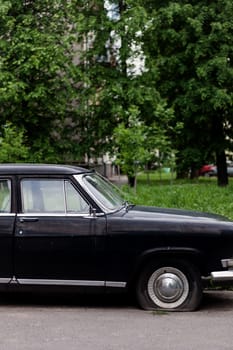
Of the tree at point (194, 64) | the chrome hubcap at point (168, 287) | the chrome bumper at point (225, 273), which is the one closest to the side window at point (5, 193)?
the chrome hubcap at point (168, 287)

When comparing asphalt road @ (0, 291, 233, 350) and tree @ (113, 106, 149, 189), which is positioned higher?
tree @ (113, 106, 149, 189)

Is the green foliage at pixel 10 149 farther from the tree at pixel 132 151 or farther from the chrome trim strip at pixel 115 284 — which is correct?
the chrome trim strip at pixel 115 284

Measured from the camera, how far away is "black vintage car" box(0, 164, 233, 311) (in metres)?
6.08

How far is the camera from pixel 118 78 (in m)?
23.5

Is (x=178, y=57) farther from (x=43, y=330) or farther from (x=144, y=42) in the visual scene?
(x=43, y=330)

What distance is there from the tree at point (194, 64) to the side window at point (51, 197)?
58.8 feet

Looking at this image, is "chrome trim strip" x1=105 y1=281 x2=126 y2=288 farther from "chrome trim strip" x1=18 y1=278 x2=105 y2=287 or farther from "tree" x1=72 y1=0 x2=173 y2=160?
"tree" x1=72 y1=0 x2=173 y2=160

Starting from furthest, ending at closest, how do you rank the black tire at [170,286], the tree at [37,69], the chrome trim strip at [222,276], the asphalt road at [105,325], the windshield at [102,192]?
the tree at [37,69]
the windshield at [102,192]
the black tire at [170,286]
the chrome trim strip at [222,276]
the asphalt road at [105,325]

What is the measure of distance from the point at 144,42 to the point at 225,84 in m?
4.14

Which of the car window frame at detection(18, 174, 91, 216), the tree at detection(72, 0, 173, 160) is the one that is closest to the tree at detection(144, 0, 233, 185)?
the tree at detection(72, 0, 173, 160)

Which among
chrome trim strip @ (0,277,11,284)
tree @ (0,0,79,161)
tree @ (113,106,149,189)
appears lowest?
chrome trim strip @ (0,277,11,284)

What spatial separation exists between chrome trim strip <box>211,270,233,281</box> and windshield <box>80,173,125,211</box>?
1358mm

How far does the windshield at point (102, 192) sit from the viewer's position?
638cm

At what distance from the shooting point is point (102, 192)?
657 centimetres
